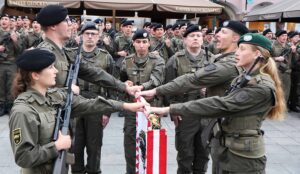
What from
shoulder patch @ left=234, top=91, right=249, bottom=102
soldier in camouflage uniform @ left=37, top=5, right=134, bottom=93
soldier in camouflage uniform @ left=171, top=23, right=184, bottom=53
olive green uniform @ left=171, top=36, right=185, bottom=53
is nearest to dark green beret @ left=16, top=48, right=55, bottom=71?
soldier in camouflage uniform @ left=37, top=5, right=134, bottom=93

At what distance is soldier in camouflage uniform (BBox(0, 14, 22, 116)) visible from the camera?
Answer: 9141 mm

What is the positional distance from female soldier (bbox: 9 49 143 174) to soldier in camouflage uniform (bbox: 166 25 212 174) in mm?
2391

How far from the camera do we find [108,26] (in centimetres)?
1477

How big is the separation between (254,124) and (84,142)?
8.78 feet

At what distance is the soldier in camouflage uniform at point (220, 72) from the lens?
388cm

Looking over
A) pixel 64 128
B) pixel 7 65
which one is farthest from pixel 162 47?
pixel 64 128

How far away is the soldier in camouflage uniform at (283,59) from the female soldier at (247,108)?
6.98 meters

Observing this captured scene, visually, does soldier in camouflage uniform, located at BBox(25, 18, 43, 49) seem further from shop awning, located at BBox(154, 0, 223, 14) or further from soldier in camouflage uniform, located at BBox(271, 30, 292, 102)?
soldier in camouflage uniform, located at BBox(271, 30, 292, 102)

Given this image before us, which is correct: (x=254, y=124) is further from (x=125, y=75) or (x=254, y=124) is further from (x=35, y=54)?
(x=125, y=75)

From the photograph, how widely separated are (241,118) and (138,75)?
2358mm

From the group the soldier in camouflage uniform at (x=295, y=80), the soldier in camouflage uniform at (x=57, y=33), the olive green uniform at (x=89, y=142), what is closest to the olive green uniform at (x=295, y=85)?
the soldier in camouflage uniform at (x=295, y=80)

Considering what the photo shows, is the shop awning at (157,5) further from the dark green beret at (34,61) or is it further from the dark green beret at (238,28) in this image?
the dark green beret at (34,61)

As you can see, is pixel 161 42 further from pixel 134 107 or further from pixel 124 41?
pixel 134 107

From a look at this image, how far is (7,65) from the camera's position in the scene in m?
9.20
